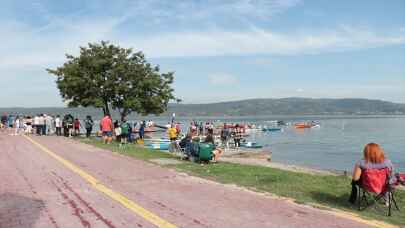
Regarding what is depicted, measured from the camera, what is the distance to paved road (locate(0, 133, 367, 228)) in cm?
794

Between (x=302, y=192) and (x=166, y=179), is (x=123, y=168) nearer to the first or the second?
(x=166, y=179)

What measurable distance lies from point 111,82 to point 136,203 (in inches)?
1083

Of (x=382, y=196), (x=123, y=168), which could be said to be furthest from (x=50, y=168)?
(x=382, y=196)

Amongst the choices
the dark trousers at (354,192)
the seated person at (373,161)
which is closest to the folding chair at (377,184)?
the seated person at (373,161)

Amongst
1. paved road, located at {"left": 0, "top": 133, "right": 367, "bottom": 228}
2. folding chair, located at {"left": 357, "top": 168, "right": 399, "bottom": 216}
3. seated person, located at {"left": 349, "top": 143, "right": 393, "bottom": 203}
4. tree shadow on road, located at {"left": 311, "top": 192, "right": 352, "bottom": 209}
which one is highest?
seated person, located at {"left": 349, "top": 143, "right": 393, "bottom": 203}

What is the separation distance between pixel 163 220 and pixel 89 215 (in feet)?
4.46

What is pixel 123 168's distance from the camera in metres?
15.4

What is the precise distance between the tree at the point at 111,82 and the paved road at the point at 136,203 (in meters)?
21.8

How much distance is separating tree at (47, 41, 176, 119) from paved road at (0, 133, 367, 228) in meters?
21.8

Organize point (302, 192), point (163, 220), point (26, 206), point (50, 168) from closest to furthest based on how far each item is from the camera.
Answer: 1. point (163, 220)
2. point (26, 206)
3. point (302, 192)
4. point (50, 168)

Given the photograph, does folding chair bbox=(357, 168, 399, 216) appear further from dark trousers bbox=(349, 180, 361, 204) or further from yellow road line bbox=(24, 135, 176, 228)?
yellow road line bbox=(24, 135, 176, 228)

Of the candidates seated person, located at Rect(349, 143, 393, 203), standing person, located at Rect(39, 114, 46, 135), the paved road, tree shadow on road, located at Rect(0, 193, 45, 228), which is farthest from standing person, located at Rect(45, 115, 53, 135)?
seated person, located at Rect(349, 143, 393, 203)

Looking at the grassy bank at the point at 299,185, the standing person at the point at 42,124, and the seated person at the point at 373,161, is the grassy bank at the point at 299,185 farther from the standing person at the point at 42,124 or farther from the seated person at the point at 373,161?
the standing person at the point at 42,124

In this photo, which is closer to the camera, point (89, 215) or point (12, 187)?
point (89, 215)
